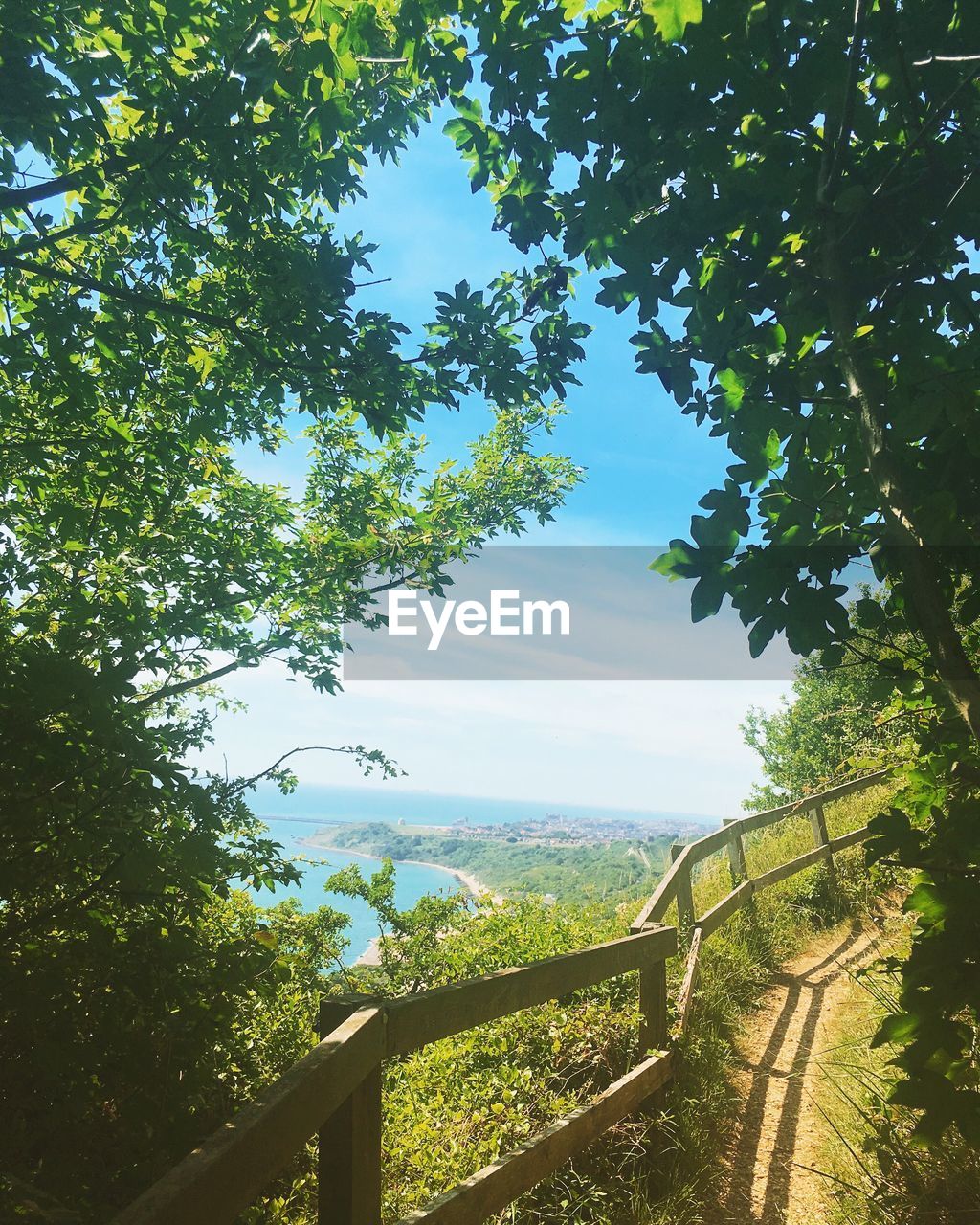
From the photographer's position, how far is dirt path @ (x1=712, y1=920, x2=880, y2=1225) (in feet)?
11.2

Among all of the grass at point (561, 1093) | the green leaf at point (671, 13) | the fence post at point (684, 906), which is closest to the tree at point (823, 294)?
the green leaf at point (671, 13)

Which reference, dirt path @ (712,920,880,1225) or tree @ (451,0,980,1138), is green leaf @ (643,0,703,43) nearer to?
tree @ (451,0,980,1138)

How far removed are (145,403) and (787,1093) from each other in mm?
6641

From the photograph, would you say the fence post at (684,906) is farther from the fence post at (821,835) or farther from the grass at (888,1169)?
the fence post at (821,835)

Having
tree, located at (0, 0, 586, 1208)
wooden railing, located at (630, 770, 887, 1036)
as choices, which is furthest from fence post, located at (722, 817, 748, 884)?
tree, located at (0, 0, 586, 1208)

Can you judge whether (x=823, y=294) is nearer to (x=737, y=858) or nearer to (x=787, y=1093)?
(x=787, y=1093)

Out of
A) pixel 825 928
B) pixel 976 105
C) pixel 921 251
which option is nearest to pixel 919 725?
pixel 921 251

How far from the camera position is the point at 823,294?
1.96 m

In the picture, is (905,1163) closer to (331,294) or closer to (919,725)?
(919,725)

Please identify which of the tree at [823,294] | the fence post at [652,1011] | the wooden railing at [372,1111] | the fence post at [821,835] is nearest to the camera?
the wooden railing at [372,1111]

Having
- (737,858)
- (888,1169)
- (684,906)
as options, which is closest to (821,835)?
(737,858)

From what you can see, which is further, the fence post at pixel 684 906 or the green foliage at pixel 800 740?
the green foliage at pixel 800 740

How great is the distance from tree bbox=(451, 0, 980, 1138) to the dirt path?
5.34 feet

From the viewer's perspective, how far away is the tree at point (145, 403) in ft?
8.33
